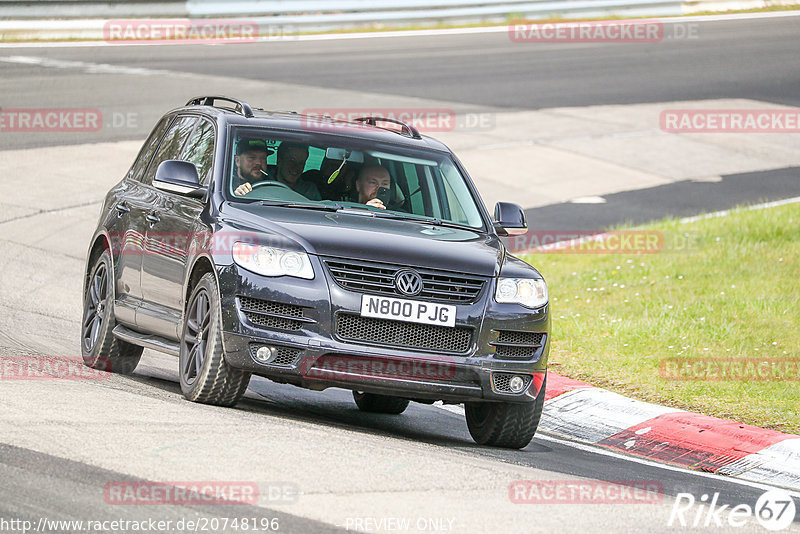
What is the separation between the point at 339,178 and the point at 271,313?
156 cm

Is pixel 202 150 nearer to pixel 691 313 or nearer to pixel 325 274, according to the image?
pixel 325 274

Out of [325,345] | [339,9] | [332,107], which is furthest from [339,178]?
[339,9]

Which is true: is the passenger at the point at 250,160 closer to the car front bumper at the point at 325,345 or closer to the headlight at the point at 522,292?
the car front bumper at the point at 325,345

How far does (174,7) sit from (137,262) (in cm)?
2178

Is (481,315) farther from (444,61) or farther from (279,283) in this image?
(444,61)

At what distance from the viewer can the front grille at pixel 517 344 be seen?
8.09 m

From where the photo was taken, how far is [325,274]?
7.73 metres

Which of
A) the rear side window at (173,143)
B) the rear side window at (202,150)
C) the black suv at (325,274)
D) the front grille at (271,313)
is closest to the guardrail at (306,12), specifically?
the rear side window at (173,143)

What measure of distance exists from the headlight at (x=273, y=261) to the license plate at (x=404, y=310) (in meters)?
0.37

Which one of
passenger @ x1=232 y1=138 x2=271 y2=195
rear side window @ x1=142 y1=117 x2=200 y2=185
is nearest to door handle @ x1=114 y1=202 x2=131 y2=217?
rear side window @ x1=142 y1=117 x2=200 y2=185

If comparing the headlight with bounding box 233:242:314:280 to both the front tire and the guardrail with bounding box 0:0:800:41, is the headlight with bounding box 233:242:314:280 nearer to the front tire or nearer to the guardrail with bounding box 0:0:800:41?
the front tire

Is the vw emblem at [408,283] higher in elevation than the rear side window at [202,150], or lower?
lower

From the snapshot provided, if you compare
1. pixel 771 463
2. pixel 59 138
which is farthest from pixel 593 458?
pixel 59 138

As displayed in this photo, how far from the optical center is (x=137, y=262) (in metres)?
9.36
